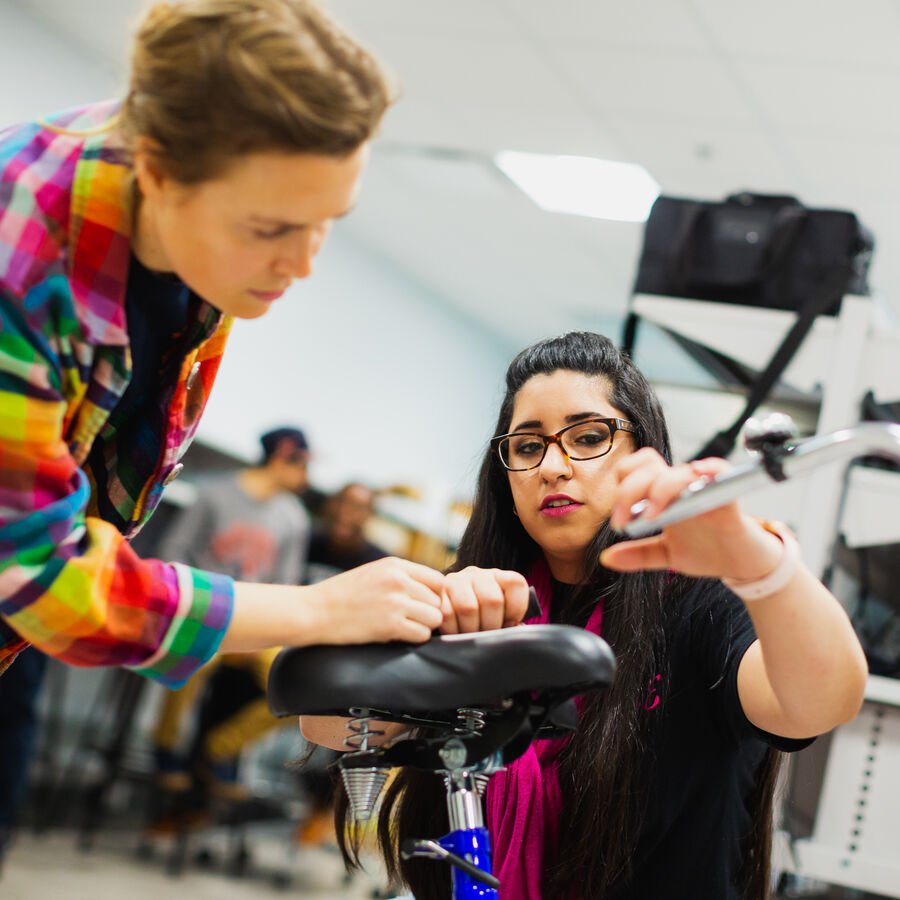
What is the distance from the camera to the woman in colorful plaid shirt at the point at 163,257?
0.70 metres

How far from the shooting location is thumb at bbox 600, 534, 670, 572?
0.78 metres

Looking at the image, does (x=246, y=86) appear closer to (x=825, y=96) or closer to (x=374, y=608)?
(x=374, y=608)

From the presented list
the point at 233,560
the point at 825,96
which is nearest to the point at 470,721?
the point at 233,560

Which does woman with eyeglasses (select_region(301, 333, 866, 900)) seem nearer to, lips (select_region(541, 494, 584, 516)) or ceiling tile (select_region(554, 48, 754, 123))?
lips (select_region(541, 494, 584, 516))

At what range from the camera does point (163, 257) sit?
2.64ft

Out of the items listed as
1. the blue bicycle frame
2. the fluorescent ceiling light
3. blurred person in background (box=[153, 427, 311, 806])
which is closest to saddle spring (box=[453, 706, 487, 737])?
the blue bicycle frame

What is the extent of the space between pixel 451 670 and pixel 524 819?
0.32 m

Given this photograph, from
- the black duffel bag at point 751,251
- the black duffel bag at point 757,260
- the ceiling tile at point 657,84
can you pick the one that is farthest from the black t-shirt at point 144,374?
the ceiling tile at point 657,84

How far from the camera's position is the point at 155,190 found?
2.45 ft

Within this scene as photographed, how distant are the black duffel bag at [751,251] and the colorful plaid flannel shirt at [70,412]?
167 cm

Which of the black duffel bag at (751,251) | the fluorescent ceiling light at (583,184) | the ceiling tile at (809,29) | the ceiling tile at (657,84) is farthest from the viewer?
the fluorescent ceiling light at (583,184)

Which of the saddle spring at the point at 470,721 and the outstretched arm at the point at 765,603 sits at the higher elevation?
the outstretched arm at the point at 765,603

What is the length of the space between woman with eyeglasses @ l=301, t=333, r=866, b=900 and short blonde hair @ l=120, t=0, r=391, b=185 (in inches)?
13.8

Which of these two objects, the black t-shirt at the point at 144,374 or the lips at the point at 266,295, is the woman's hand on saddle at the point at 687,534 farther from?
the black t-shirt at the point at 144,374
